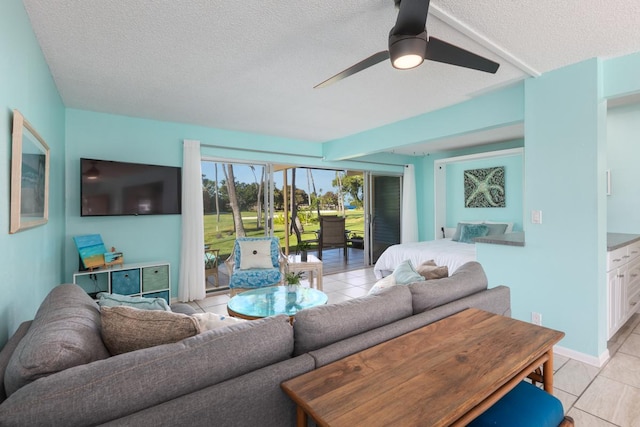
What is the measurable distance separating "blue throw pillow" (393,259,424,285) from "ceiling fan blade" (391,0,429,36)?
1485 mm

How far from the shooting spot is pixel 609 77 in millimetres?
2473

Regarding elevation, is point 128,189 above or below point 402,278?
above

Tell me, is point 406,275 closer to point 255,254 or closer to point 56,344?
point 56,344

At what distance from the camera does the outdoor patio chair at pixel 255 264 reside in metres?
3.91

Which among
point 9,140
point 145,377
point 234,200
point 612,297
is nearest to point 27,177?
point 9,140

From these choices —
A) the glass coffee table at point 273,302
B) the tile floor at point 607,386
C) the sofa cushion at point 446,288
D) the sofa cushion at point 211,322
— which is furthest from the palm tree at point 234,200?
the tile floor at point 607,386

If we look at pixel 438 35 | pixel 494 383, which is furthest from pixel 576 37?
pixel 494 383

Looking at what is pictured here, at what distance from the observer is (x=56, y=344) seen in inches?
39.6

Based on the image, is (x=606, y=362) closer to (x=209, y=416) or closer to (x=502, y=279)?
(x=502, y=279)

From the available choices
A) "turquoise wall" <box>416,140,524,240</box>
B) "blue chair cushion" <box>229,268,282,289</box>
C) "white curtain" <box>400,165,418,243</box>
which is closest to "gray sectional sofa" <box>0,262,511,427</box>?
"blue chair cushion" <box>229,268,282,289</box>

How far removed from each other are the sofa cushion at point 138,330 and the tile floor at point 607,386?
7.52 ft

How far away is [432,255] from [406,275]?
2.51m

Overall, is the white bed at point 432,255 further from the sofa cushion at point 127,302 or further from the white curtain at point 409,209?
the sofa cushion at point 127,302

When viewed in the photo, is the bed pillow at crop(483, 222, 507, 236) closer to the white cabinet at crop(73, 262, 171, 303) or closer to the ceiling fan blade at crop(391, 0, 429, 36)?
the ceiling fan blade at crop(391, 0, 429, 36)
